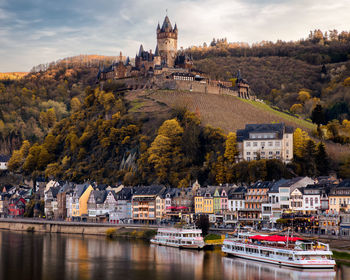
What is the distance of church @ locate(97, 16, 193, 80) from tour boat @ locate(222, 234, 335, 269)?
81804 mm

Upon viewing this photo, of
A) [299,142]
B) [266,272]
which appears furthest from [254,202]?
[266,272]

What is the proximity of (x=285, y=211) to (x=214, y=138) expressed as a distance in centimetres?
3106

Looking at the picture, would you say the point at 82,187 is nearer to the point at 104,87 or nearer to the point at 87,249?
the point at 87,249

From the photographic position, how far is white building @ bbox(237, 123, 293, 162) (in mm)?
100500

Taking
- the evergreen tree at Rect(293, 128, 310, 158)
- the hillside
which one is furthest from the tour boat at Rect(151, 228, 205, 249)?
the hillside

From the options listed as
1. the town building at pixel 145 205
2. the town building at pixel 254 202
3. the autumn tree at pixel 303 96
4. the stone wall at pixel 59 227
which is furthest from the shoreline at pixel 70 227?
the autumn tree at pixel 303 96

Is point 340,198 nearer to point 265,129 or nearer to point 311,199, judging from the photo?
point 311,199

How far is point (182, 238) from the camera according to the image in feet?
247

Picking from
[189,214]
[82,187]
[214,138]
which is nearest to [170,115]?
[214,138]

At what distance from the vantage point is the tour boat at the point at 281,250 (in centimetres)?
5859

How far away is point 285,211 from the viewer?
81.3 metres

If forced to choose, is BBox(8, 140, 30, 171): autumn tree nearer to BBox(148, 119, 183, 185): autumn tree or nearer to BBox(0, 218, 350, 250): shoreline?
BBox(0, 218, 350, 250): shoreline

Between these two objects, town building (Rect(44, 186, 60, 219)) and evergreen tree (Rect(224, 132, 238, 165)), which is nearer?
evergreen tree (Rect(224, 132, 238, 165))

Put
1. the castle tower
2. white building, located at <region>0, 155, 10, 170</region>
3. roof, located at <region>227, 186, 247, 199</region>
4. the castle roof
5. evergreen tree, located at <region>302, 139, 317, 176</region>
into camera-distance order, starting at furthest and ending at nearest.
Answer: the castle roof < the castle tower < white building, located at <region>0, 155, 10, 170</region> < evergreen tree, located at <region>302, 139, 317, 176</region> < roof, located at <region>227, 186, 247, 199</region>
